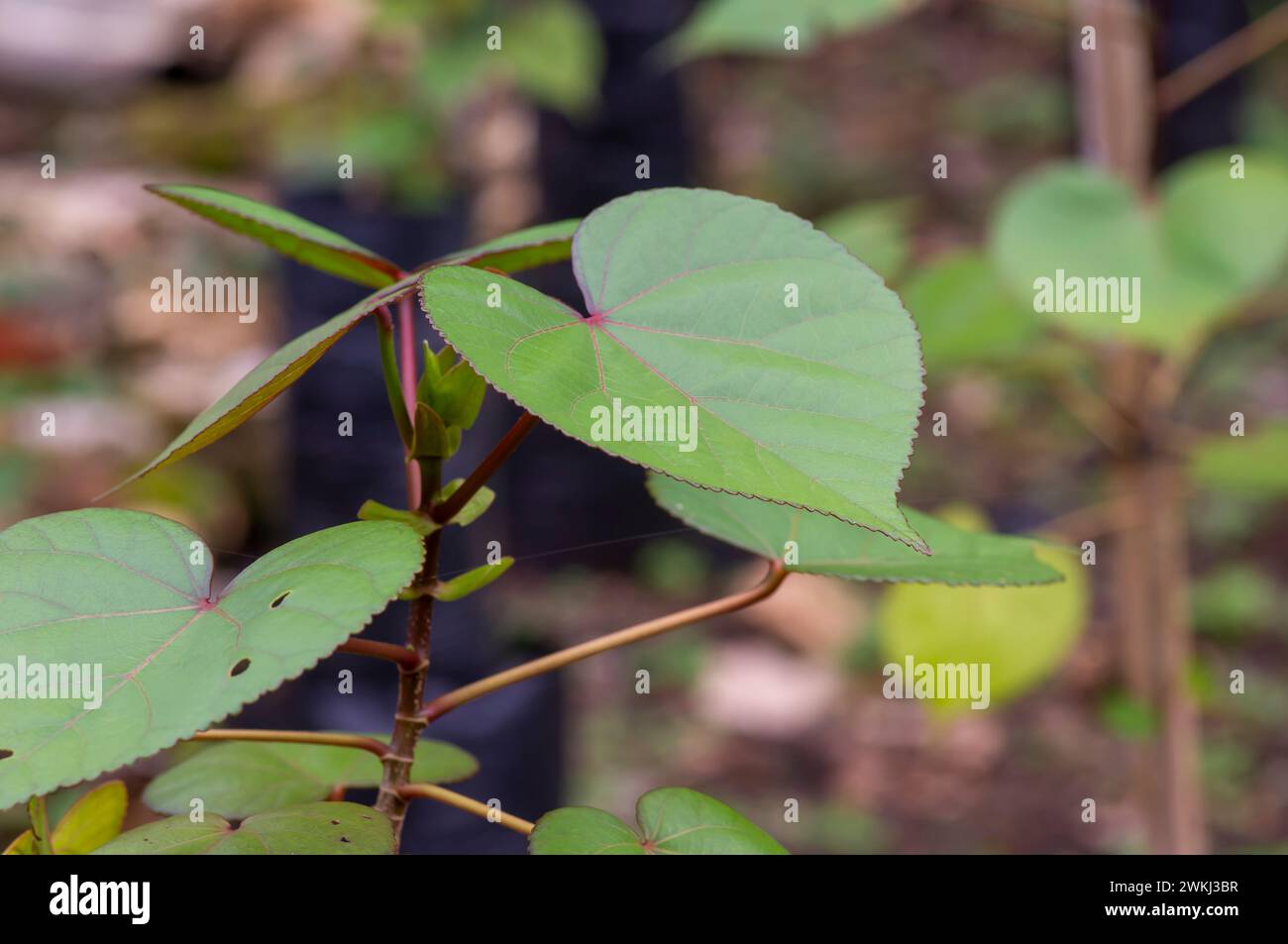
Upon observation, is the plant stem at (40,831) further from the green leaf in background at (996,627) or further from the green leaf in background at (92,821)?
the green leaf in background at (996,627)

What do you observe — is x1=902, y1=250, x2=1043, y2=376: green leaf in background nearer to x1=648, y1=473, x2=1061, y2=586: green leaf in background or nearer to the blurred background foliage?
the blurred background foliage

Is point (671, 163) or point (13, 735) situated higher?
point (671, 163)

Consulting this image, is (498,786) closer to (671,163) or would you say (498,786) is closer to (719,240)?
(719,240)

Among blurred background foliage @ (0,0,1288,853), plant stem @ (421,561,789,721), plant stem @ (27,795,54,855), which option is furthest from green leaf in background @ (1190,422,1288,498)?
plant stem @ (27,795,54,855)

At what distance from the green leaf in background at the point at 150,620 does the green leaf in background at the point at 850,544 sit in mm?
141

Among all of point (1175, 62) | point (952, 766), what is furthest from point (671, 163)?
point (952, 766)

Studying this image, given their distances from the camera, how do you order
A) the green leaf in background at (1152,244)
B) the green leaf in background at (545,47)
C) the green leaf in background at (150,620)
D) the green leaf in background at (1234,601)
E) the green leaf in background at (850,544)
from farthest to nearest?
the green leaf in background at (1234,601) → the green leaf in background at (545,47) → the green leaf in background at (1152,244) → the green leaf in background at (850,544) → the green leaf in background at (150,620)

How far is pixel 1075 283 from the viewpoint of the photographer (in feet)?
2.82

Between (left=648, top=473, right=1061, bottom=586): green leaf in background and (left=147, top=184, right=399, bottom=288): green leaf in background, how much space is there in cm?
14

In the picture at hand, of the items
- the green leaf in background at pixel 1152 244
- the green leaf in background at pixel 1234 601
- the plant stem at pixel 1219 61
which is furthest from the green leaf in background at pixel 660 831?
the green leaf in background at pixel 1234 601

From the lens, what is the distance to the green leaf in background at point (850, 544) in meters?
0.38

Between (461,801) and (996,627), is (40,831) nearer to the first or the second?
(461,801)

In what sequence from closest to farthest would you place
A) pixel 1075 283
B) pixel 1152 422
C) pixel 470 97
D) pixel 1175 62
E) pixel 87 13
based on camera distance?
pixel 1075 283 < pixel 1152 422 < pixel 1175 62 < pixel 470 97 < pixel 87 13

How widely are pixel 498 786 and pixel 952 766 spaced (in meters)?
0.97
